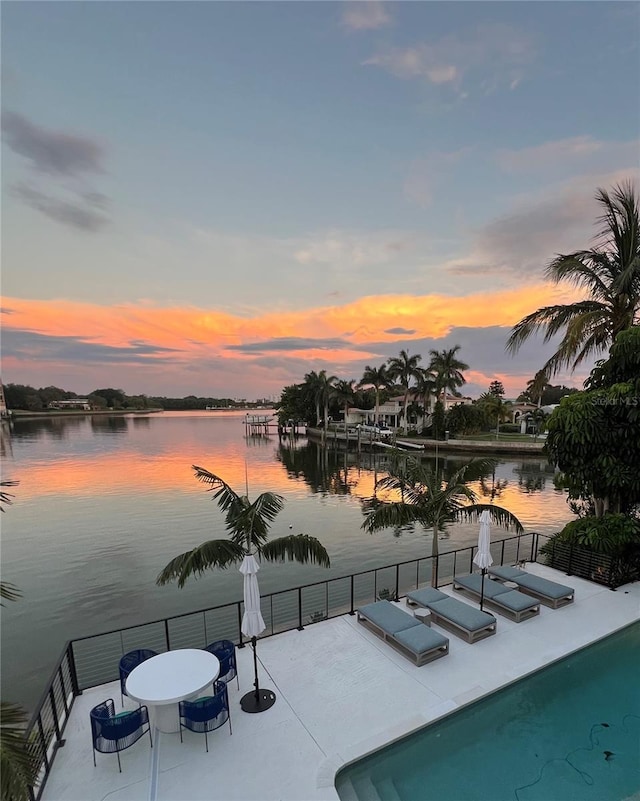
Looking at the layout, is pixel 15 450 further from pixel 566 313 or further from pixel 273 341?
pixel 566 313

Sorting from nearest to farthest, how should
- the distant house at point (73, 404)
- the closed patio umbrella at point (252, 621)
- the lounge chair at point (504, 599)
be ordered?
the closed patio umbrella at point (252, 621)
the lounge chair at point (504, 599)
the distant house at point (73, 404)

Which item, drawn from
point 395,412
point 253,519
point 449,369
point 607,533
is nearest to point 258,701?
point 253,519

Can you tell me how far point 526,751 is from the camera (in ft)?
17.9

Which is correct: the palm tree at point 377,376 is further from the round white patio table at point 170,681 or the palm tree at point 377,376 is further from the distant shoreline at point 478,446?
the round white patio table at point 170,681

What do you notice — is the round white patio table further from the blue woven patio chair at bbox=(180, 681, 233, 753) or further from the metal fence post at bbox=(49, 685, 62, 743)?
the metal fence post at bbox=(49, 685, 62, 743)

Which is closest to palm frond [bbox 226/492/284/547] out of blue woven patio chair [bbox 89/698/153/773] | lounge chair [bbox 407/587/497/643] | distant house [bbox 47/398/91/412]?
blue woven patio chair [bbox 89/698/153/773]

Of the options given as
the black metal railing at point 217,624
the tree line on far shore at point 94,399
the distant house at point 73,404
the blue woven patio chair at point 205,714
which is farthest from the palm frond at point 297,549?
the distant house at point 73,404

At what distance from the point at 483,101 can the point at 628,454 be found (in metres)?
14.7

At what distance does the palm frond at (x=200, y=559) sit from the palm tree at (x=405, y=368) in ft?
161

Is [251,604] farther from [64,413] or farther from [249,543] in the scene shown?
[64,413]

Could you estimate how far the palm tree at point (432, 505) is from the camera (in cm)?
1021

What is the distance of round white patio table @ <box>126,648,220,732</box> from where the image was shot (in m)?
5.13

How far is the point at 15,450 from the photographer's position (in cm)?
5116

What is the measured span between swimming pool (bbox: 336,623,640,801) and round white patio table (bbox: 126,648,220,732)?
2291mm
